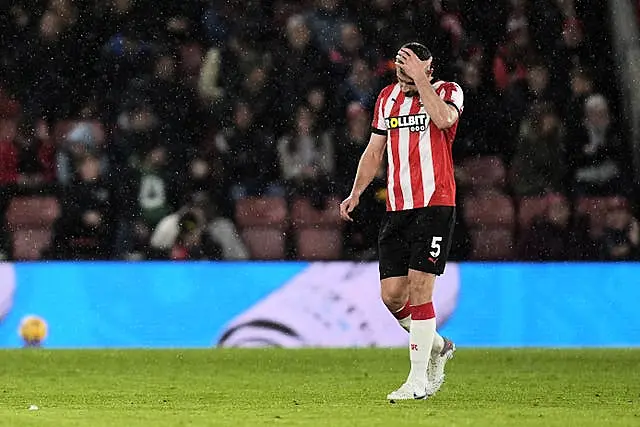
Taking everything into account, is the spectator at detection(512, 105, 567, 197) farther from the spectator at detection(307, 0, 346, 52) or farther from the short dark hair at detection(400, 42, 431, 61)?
the short dark hair at detection(400, 42, 431, 61)

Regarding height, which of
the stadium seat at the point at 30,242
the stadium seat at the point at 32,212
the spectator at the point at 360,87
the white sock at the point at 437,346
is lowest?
the stadium seat at the point at 30,242

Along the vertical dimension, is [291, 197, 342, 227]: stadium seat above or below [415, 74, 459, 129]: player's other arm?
below

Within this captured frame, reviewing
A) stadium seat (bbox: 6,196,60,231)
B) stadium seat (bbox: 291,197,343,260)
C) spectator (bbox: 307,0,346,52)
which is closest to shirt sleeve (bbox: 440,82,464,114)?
stadium seat (bbox: 291,197,343,260)

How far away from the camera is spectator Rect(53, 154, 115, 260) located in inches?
488

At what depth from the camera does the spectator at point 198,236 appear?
12.2 meters

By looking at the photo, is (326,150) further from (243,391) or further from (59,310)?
(243,391)

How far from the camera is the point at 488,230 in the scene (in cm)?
1243

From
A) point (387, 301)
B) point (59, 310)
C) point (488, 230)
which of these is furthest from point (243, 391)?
point (488, 230)

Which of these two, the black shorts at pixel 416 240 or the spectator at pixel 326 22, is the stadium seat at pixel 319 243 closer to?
the spectator at pixel 326 22

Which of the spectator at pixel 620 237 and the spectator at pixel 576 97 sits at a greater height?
the spectator at pixel 576 97

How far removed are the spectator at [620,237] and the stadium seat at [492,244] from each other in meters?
0.78

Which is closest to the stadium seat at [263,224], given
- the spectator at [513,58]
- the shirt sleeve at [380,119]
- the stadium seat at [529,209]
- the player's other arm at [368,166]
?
the stadium seat at [529,209]

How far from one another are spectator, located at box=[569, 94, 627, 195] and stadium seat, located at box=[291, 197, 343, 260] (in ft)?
6.97

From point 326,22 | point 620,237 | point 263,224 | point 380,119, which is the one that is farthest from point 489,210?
point 380,119
